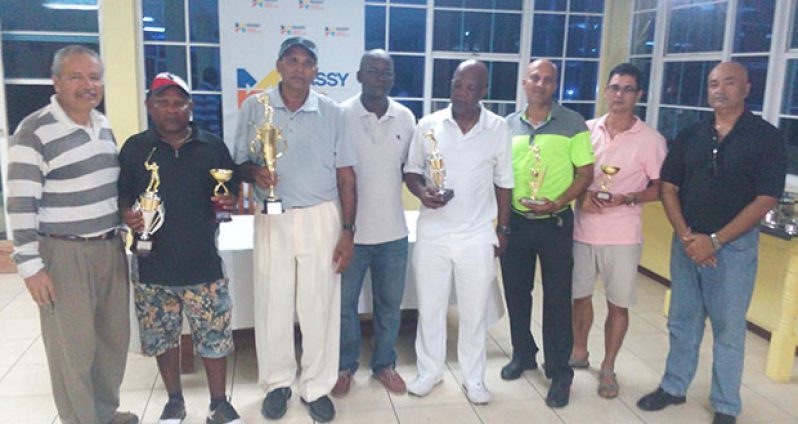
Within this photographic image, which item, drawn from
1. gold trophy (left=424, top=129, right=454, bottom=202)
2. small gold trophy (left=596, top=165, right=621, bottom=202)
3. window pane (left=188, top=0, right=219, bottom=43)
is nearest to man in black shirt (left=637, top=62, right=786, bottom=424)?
small gold trophy (left=596, top=165, right=621, bottom=202)

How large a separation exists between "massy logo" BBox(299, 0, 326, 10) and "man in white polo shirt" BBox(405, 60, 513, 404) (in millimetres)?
2989

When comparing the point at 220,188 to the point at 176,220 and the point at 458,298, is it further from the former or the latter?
the point at 458,298

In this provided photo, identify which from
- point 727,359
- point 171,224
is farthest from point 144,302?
point 727,359

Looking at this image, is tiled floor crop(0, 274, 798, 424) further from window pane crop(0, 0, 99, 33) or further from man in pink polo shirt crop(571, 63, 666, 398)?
window pane crop(0, 0, 99, 33)

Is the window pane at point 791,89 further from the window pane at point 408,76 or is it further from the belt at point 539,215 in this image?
the window pane at point 408,76

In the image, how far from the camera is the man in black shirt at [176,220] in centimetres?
227

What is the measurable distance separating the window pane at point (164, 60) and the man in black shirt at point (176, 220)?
3.32m

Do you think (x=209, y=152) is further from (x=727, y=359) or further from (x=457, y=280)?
(x=727, y=359)

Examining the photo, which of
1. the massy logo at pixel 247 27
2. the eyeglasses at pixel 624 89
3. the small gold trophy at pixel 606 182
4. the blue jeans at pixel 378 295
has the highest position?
the massy logo at pixel 247 27

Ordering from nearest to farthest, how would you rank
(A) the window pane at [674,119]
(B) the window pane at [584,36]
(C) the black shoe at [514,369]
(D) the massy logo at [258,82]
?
(C) the black shoe at [514,369], (A) the window pane at [674,119], (D) the massy logo at [258,82], (B) the window pane at [584,36]

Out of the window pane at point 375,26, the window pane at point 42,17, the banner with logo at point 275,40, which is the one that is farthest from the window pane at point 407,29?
the window pane at point 42,17

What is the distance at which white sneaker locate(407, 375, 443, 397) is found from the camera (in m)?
2.91

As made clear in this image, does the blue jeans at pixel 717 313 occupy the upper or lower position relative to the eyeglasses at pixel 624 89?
lower

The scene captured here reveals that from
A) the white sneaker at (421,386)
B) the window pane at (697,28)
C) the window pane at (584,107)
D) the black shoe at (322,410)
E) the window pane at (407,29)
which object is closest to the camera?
the black shoe at (322,410)
